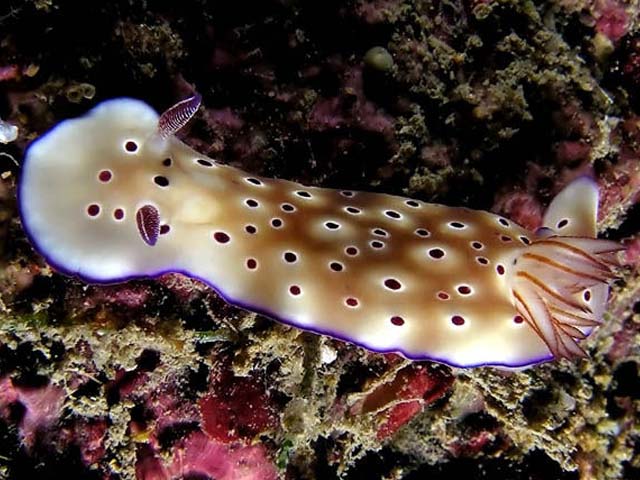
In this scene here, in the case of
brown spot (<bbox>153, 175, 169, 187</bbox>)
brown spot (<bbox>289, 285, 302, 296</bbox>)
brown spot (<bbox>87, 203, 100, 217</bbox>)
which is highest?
brown spot (<bbox>153, 175, 169, 187</bbox>)

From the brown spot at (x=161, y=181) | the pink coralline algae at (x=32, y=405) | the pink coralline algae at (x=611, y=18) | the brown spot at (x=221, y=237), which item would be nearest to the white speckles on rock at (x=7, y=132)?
the brown spot at (x=161, y=181)

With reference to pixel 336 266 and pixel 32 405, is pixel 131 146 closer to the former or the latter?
pixel 336 266

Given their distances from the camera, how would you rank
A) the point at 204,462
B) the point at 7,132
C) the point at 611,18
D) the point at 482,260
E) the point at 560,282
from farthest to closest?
the point at 611,18
the point at 204,462
the point at 482,260
the point at 560,282
the point at 7,132

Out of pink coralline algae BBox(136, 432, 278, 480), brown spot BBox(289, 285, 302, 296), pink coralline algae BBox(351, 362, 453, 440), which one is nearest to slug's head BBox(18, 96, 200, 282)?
brown spot BBox(289, 285, 302, 296)

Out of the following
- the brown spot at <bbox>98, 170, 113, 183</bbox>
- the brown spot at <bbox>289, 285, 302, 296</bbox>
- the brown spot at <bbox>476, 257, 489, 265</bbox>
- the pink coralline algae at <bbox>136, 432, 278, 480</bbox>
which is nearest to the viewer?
the brown spot at <bbox>98, 170, 113, 183</bbox>

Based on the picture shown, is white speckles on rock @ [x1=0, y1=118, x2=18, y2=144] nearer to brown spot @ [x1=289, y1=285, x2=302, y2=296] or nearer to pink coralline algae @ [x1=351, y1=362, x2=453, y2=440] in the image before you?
brown spot @ [x1=289, y1=285, x2=302, y2=296]

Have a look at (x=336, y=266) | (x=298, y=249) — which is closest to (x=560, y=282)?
(x=336, y=266)

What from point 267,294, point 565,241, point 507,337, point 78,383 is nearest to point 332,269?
point 267,294
